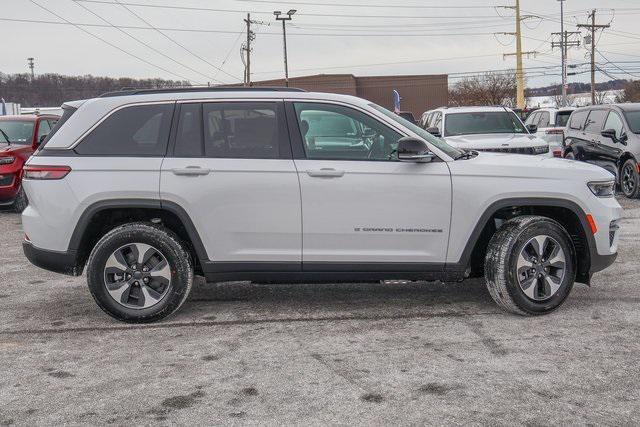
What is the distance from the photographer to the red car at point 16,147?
12.5 metres

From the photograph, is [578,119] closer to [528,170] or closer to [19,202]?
[528,170]

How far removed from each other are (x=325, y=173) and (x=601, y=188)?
2267 mm

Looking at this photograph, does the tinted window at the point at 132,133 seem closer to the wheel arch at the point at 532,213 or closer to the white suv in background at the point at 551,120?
the wheel arch at the point at 532,213

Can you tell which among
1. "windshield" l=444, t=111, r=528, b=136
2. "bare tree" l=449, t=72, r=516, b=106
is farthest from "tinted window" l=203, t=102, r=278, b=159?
"bare tree" l=449, t=72, r=516, b=106

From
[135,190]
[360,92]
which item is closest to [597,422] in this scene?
[135,190]

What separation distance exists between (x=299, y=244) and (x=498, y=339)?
5.45ft

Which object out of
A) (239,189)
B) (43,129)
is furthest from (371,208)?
(43,129)

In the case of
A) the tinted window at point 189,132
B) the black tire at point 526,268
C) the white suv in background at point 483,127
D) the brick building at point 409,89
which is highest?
the brick building at point 409,89

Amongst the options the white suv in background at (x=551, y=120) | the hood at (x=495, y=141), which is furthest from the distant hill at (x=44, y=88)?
the hood at (x=495, y=141)

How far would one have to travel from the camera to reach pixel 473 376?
13.6 feet

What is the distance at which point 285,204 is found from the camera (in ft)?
17.3

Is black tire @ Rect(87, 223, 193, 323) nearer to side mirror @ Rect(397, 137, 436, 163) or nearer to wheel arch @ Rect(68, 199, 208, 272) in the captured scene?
wheel arch @ Rect(68, 199, 208, 272)

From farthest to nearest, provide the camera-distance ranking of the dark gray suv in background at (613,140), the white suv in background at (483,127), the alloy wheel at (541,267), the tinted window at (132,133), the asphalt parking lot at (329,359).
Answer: the dark gray suv in background at (613,140) < the white suv in background at (483,127) < the tinted window at (132,133) < the alloy wheel at (541,267) < the asphalt parking lot at (329,359)

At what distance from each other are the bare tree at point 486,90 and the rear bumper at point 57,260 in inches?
2895
